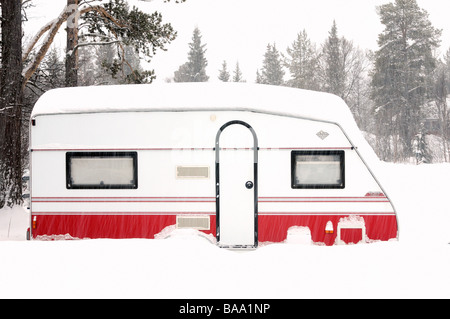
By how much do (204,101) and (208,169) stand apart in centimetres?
96

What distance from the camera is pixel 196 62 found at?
5291cm

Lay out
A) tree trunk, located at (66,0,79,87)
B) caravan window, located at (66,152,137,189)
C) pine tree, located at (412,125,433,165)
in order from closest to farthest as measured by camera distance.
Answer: caravan window, located at (66,152,137,189) → tree trunk, located at (66,0,79,87) → pine tree, located at (412,125,433,165)

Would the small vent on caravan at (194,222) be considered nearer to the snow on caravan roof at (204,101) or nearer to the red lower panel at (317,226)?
the red lower panel at (317,226)

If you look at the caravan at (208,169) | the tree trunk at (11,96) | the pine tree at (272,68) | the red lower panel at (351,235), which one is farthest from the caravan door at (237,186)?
the pine tree at (272,68)

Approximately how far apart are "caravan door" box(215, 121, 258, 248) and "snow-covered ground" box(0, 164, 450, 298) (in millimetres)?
388

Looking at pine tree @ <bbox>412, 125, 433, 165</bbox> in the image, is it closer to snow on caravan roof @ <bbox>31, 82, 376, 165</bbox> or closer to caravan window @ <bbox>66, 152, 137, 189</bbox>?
snow on caravan roof @ <bbox>31, 82, 376, 165</bbox>

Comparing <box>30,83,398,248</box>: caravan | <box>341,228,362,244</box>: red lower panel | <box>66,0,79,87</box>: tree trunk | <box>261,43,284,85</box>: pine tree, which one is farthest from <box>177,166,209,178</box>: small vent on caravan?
<box>261,43,284,85</box>: pine tree

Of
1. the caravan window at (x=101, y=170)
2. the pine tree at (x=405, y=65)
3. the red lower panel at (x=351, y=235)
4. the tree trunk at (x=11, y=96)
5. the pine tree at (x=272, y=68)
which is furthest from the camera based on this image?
the pine tree at (x=272, y=68)

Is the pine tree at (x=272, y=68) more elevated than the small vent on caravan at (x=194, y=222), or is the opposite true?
the pine tree at (x=272, y=68)

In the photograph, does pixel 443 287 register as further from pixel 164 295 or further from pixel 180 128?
pixel 180 128

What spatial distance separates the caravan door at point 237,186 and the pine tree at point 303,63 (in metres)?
37.3

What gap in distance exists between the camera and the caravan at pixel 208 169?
6.43 meters

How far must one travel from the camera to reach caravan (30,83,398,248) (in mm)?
6430

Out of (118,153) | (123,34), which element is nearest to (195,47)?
(123,34)
